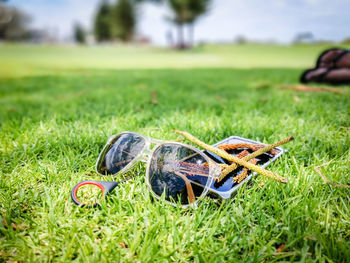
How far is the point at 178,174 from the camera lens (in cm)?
112

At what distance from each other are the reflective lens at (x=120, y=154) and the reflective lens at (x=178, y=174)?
0.23 metres

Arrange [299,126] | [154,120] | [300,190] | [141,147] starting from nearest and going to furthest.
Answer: [300,190] < [141,147] < [299,126] < [154,120]

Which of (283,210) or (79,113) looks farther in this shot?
(79,113)

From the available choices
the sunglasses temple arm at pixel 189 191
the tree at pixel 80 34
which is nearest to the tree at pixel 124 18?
the tree at pixel 80 34

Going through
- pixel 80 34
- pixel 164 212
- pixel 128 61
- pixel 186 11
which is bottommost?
pixel 164 212

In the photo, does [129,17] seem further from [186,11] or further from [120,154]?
[120,154]

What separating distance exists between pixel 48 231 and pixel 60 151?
0.80 meters

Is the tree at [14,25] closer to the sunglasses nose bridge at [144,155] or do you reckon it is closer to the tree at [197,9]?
the tree at [197,9]

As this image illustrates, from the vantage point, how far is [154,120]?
221 centimetres

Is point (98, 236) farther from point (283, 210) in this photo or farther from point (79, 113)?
point (79, 113)

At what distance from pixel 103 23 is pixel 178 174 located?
71836mm

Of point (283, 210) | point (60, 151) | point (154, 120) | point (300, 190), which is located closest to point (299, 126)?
point (300, 190)

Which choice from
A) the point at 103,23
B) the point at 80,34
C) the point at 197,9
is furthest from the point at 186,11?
the point at 80,34

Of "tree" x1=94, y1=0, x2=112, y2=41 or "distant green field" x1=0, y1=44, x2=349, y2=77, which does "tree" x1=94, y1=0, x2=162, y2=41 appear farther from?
"distant green field" x1=0, y1=44, x2=349, y2=77
